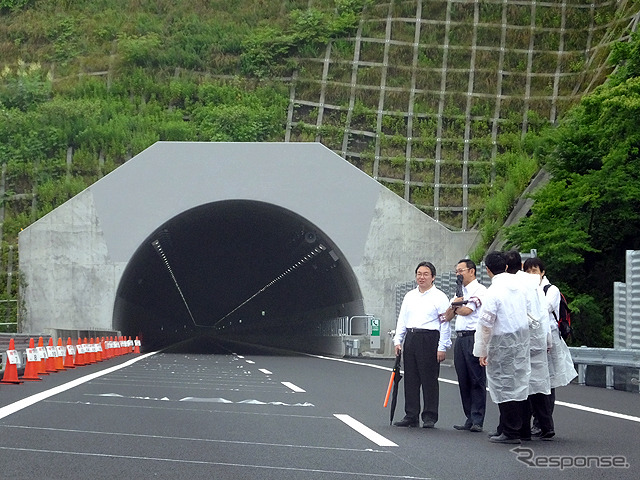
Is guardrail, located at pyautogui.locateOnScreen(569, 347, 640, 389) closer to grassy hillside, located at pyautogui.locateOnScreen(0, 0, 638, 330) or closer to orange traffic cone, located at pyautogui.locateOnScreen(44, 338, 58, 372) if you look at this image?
orange traffic cone, located at pyautogui.locateOnScreen(44, 338, 58, 372)

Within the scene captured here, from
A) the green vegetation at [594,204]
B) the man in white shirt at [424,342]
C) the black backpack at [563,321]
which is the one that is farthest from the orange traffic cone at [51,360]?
the green vegetation at [594,204]

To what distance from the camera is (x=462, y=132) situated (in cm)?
5966

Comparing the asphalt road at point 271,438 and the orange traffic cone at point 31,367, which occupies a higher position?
the orange traffic cone at point 31,367

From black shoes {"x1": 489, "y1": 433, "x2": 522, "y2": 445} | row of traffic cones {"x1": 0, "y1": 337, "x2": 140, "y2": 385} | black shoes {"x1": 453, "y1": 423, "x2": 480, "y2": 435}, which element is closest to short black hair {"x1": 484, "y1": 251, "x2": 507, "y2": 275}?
black shoes {"x1": 489, "y1": 433, "x2": 522, "y2": 445}

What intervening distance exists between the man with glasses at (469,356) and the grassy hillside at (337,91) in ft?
136

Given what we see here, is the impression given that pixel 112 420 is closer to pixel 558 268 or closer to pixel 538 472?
pixel 538 472

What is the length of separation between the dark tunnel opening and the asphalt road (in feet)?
88.2

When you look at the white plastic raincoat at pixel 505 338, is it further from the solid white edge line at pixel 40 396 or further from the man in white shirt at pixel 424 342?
the solid white edge line at pixel 40 396

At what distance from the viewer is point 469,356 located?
1209 centimetres

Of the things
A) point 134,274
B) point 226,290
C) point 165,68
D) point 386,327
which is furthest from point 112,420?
point 226,290

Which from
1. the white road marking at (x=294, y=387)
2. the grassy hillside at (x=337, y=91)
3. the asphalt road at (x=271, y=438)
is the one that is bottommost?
the white road marking at (x=294, y=387)

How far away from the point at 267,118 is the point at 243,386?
43.5 m

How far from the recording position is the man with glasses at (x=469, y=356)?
11.8m

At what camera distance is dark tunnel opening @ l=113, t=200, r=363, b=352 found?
1772 inches
